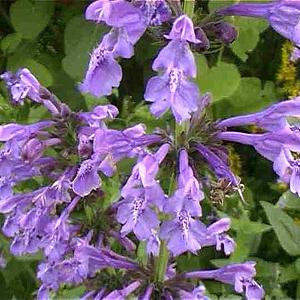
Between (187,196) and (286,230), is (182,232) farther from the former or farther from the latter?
(286,230)

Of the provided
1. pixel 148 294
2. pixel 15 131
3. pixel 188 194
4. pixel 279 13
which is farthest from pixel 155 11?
pixel 148 294

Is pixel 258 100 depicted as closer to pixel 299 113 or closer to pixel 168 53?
pixel 299 113

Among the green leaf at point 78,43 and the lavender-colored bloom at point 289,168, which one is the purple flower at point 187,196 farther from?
the green leaf at point 78,43

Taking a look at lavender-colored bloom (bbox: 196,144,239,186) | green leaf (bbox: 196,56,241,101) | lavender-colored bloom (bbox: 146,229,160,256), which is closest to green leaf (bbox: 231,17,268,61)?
green leaf (bbox: 196,56,241,101)

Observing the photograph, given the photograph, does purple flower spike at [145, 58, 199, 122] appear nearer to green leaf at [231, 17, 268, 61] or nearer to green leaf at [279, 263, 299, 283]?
green leaf at [279, 263, 299, 283]

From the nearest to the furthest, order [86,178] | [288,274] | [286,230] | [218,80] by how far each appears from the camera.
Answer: [86,178]
[286,230]
[288,274]
[218,80]

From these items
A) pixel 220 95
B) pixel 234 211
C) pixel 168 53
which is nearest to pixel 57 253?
pixel 168 53

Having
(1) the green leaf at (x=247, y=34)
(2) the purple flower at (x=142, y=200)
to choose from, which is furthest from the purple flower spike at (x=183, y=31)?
(1) the green leaf at (x=247, y=34)
